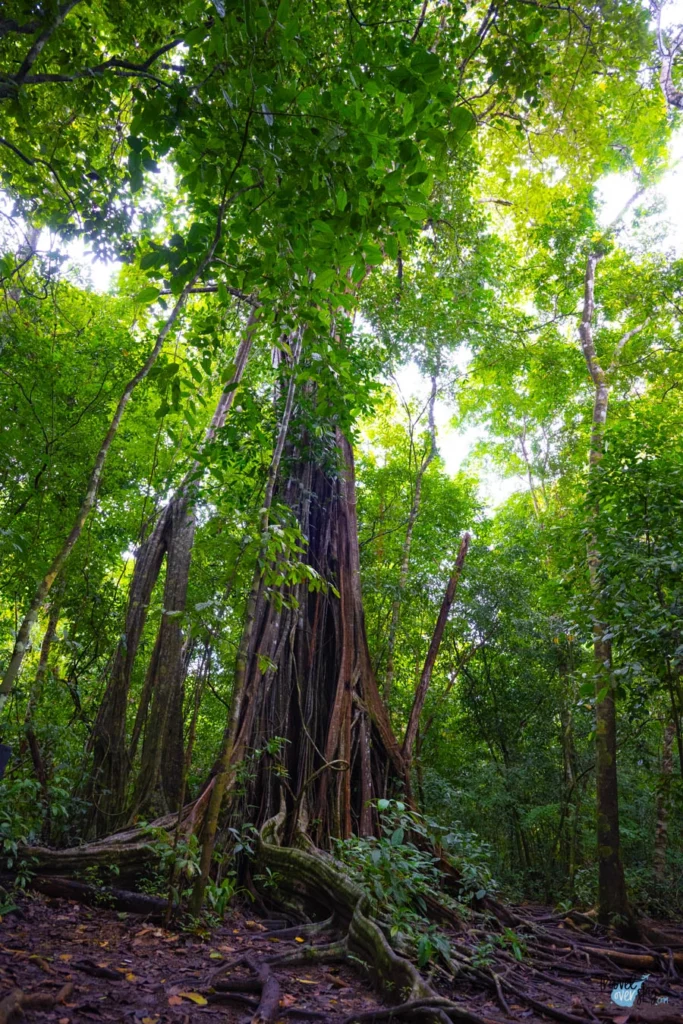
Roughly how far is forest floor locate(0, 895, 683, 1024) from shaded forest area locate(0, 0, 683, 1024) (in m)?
0.03

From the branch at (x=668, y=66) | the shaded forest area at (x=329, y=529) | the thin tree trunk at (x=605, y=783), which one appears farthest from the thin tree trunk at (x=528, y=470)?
the branch at (x=668, y=66)

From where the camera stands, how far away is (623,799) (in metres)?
8.82

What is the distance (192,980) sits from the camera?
2604 mm

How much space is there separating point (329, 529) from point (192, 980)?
435 centimetres

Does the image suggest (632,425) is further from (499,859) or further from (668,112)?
(499,859)

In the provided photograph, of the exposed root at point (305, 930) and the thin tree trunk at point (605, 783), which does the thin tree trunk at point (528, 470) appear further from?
the exposed root at point (305, 930)

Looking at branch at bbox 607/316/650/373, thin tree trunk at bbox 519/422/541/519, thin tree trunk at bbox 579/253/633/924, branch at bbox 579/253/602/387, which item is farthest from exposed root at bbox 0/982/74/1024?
thin tree trunk at bbox 519/422/541/519

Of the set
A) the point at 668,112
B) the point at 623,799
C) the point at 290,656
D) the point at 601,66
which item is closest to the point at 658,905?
the point at 623,799

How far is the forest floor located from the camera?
227cm

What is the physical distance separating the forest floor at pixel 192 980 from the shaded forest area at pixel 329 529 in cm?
3

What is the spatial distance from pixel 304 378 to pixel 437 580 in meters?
7.67

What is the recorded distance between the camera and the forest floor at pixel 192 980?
227 centimetres

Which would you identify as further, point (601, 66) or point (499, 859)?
point (499, 859)

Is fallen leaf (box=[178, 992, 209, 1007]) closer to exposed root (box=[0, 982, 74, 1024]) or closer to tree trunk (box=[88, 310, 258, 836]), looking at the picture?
exposed root (box=[0, 982, 74, 1024])
